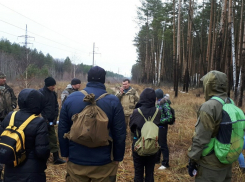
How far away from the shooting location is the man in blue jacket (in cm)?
228

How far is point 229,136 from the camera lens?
89.4 inches

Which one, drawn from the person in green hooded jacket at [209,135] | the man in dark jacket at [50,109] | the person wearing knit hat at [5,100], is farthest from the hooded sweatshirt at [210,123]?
Result: the person wearing knit hat at [5,100]

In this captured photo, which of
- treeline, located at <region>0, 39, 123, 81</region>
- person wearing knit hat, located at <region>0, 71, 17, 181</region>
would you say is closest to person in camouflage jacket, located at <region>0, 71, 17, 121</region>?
person wearing knit hat, located at <region>0, 71, 17, 181</region>

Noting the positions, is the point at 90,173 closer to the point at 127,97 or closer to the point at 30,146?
the point at 30,146

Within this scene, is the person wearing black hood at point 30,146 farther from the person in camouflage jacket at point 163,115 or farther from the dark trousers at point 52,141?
the dark trousers at point 52,141

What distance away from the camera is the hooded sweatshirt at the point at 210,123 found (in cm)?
227

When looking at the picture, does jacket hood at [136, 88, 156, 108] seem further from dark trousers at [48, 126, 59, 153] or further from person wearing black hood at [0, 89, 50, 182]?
dark trousers at [48, 126, 59, 153]

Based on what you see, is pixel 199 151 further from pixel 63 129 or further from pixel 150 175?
pixel 63 129

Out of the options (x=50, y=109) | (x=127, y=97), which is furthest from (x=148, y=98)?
(x=127, y=97)

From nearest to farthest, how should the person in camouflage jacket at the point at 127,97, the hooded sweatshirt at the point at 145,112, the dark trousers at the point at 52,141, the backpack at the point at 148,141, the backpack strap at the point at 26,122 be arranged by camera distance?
the backpack strap at the point at 26,122, the backpack at the point at 148,141, the hooded sweatshirt at the point at 145,112, the dark trousers at the point at 52,141, the person in camouflage jacket at the point at 127,97

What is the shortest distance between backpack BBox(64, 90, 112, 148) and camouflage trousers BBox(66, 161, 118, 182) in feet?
0.89

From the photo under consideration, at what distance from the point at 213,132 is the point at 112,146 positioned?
1.10m

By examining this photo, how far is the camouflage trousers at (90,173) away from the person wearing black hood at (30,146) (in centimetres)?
35

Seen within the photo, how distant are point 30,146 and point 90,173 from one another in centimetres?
73
